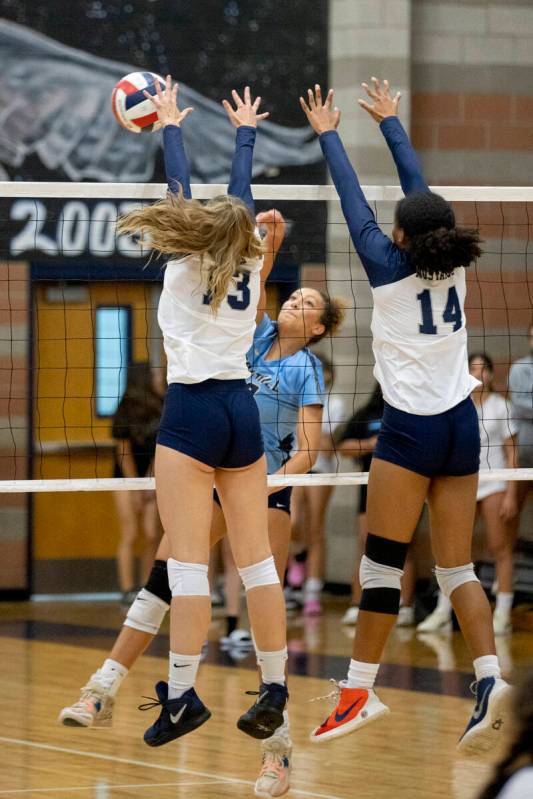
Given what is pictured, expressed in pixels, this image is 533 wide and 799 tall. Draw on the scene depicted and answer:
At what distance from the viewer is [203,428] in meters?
4.48

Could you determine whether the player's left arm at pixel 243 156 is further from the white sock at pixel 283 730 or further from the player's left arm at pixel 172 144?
the white sock at pixel 283 730

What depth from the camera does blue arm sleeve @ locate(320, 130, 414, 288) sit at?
472cm

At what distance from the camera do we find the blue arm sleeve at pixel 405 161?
492 cm

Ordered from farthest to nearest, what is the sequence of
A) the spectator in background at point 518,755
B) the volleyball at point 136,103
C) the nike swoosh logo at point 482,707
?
the volleyball at point 136,103 → the nike swoosh logo at point 482,707 → the spectator in background at point 518,755

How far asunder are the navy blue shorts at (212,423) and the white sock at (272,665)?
2.16ft

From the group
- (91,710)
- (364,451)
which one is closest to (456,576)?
(91,710)

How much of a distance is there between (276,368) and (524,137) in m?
6.04

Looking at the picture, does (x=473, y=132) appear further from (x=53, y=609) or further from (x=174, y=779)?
(x=174, y=779)

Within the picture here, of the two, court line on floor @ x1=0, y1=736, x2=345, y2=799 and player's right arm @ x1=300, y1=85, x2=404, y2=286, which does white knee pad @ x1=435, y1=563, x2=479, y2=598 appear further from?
player's right arm @ x1=300, y1=85, x2=404, y2=286

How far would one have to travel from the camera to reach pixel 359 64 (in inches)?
421

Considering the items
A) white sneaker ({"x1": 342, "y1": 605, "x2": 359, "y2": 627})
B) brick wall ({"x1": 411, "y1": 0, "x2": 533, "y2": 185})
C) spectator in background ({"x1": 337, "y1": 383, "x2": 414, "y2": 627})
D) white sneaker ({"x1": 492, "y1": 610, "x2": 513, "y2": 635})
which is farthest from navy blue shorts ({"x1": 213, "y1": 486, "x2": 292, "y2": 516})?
brick wall ({"x1": 411, "y1": 0, "x2": 533, "y2": 185})

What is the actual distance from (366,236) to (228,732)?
2564mm

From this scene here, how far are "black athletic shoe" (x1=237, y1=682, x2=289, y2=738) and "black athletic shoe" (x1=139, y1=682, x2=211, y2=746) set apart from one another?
15 centimetres

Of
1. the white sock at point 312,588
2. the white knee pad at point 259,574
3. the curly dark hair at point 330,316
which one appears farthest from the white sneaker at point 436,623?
the white knee pad at point 259,574
